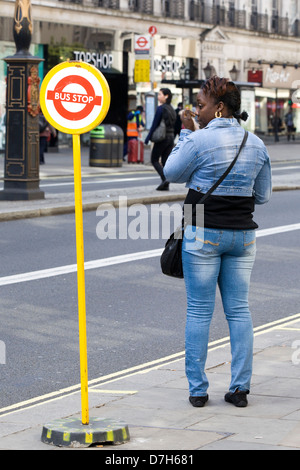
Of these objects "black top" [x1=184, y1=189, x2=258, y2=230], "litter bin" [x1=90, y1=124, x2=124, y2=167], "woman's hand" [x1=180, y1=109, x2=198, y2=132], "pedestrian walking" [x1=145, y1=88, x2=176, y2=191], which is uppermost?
"woman's hand" [x1=180, y1=109, x2=198, y2=132]

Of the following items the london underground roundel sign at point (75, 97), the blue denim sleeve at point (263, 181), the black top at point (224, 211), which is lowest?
the black top at point (224, 211)

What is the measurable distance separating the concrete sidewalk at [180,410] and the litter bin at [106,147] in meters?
22.2

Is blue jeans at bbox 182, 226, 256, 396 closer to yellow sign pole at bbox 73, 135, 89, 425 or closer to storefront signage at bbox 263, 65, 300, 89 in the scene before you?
yellow sign pole at bbox 73, 135, 89, 425

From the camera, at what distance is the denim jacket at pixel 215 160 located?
5.99 meters

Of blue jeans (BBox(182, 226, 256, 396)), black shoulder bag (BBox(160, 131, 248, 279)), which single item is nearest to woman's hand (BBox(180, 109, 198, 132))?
black shoulder bag (BBox(160, 131, 248, 279))

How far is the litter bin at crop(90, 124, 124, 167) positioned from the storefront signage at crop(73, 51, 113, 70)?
10860mm

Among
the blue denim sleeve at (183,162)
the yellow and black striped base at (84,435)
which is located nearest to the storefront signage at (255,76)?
the blue denim sleeve at (183,162)

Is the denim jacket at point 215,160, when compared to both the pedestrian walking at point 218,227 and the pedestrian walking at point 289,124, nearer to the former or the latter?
the pedestrian walking at point 218,227

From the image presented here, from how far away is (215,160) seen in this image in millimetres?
5988

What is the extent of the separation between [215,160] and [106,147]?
939 inches

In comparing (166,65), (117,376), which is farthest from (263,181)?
(166,65)

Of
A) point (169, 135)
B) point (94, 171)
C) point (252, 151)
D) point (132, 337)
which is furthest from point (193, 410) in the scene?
point (94, 171)

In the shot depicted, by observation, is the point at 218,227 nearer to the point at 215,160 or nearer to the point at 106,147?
the point at 215,160

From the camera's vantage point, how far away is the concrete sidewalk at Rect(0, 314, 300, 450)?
5.12m
